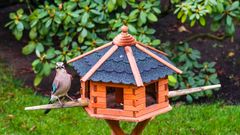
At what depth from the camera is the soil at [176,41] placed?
6.35 meters

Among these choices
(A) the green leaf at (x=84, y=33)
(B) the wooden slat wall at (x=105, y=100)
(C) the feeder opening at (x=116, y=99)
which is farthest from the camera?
(A) the green leaf at (x=84, y=33)

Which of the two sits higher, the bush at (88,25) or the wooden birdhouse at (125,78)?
the bush at (88,25)

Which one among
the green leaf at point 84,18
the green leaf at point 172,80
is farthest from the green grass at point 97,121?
the green leaf at point 84,18

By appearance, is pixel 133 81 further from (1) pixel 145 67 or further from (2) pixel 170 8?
(2) pixel 170 8

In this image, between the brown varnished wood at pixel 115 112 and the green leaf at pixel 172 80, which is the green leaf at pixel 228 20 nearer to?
the green leaf at pixel 172 80

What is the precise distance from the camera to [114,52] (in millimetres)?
3699

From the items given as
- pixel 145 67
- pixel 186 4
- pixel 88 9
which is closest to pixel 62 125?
pixel 88 9

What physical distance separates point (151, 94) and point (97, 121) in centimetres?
159

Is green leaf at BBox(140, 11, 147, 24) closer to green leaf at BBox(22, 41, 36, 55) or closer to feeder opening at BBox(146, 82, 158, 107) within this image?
green leaf at BBox(22, 41, 36, 55)

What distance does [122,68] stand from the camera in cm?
360

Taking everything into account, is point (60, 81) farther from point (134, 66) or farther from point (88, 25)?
point (88, 25)

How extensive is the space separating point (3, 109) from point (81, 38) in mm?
1051

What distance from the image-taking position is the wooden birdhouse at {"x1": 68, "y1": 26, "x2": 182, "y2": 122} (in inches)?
141

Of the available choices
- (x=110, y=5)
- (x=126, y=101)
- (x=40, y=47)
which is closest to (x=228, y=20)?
(x=110, y=5)
